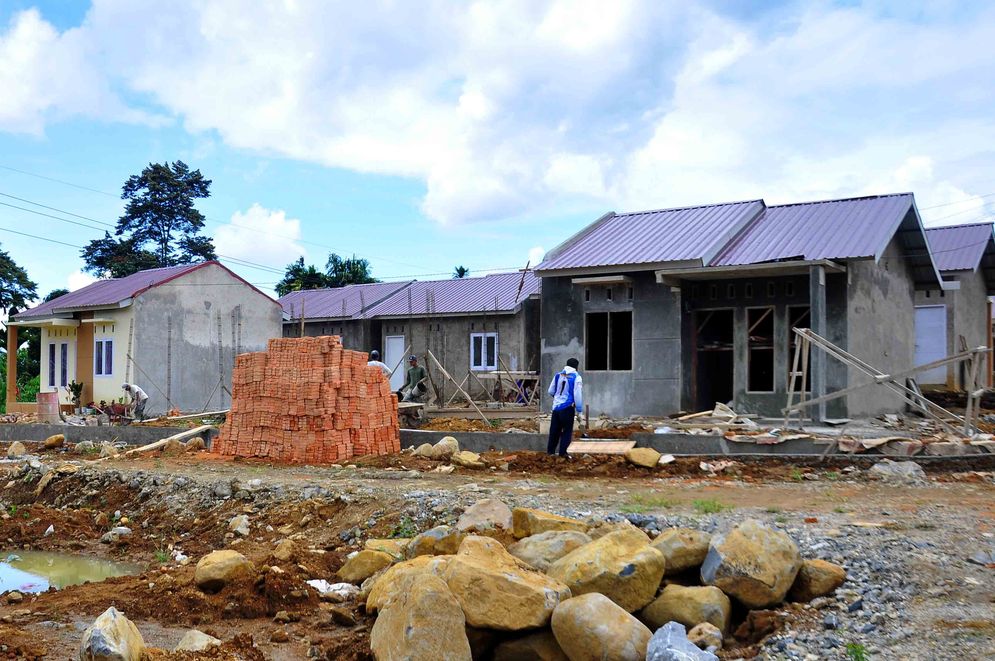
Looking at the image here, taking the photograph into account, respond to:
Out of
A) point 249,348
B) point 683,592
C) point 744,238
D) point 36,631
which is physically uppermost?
point 744,238

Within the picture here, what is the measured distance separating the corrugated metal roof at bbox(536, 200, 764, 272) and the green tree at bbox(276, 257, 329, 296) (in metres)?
25.3

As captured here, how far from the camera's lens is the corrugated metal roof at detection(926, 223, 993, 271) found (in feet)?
82.2

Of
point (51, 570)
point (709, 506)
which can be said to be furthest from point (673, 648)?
point (51, 570)

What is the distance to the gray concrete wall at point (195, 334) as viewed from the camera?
88.3ft

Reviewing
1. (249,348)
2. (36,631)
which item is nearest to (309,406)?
(36,631)

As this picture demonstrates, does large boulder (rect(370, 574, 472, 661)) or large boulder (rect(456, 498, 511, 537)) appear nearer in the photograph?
large boulder (rect(370, 574, 472, 661))

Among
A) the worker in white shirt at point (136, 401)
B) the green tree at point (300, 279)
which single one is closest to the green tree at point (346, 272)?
the green tree at point (300, 279)

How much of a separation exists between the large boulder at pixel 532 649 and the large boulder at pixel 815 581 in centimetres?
177

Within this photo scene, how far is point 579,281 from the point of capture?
1988 cm

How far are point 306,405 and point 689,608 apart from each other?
10419mm

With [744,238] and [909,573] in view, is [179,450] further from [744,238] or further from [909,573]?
[909,573]

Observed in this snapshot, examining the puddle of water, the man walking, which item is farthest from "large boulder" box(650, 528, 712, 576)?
the man walking

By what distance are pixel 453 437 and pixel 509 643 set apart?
978cm

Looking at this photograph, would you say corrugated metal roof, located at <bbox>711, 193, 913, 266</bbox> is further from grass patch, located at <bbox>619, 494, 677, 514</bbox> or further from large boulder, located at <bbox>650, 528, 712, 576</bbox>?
large boulder, located at <bbox>650, 528, 712, 576</bbox>
